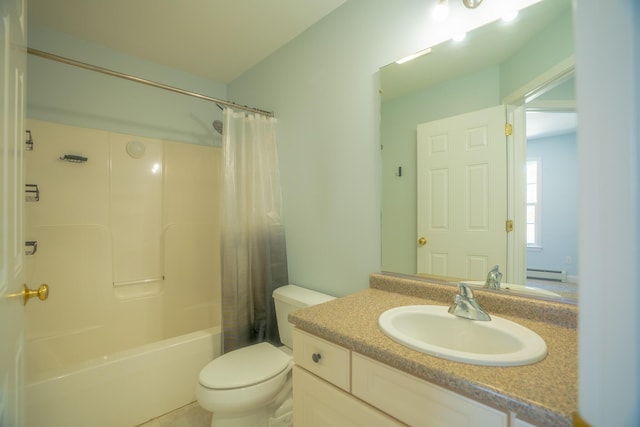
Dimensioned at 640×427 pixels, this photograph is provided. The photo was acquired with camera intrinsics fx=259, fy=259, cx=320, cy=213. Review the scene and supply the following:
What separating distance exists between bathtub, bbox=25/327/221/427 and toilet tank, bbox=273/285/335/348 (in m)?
0.45

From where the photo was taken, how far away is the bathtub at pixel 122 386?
1217 millimetres

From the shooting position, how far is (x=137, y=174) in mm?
2029

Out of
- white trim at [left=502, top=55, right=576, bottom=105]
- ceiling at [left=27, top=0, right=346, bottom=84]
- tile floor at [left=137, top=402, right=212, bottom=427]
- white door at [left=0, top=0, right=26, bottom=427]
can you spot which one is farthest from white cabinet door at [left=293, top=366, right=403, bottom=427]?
ceiling at [left=27, top=0, right=346, bottom=84]

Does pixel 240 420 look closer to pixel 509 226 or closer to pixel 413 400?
pixel 413 400

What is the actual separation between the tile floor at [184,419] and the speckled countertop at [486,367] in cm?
110

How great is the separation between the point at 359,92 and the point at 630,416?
143 cm

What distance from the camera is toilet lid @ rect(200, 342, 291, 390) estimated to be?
3.88ft

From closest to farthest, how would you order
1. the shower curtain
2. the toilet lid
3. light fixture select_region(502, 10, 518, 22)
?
1. light fixture select_region(502, 10, 518, 22)
2. the toilet lid
3. the shower curtain

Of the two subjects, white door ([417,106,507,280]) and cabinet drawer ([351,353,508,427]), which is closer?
cabinet drawer ([351,353,508,427])

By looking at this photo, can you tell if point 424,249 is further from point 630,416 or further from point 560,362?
point 630,416

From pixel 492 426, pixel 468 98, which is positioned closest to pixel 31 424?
pixel 492 426

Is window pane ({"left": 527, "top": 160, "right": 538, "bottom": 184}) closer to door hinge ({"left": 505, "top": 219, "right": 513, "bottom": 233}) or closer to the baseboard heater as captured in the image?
door hinge ({"left": 505, "top": 219, "right": 513, "bottom": 233})

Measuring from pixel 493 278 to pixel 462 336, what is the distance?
0.28 m

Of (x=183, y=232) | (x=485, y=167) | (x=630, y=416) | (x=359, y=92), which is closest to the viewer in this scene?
(x=630, y=416)
